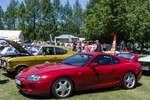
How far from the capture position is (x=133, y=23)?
34.9 metres

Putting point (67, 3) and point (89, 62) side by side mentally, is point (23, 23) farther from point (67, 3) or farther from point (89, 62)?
point (89, 62)

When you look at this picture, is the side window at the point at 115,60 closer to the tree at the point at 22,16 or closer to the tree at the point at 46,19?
the tree at the point at 46,19

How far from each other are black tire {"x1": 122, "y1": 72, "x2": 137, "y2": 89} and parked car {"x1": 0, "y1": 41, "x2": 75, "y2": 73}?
4092 millimetres

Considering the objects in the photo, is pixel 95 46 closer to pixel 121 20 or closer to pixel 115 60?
pixel 121 20

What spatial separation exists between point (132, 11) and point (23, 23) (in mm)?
59300

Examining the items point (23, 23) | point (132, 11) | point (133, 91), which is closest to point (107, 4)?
point (132, 11)

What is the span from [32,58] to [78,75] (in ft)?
14.3

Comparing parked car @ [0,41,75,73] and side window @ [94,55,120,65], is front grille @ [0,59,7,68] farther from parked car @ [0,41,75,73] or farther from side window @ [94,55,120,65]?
side window @ [94,55,120,65]

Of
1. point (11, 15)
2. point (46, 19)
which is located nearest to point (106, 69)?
point (46, 19)

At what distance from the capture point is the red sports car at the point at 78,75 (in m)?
9.76

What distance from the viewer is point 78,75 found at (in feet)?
33.9

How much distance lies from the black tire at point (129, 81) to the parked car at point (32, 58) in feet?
13.4

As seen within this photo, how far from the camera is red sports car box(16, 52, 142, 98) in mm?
9758

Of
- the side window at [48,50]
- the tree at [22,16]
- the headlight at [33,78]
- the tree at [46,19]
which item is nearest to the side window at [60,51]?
the side window at [48,50]
